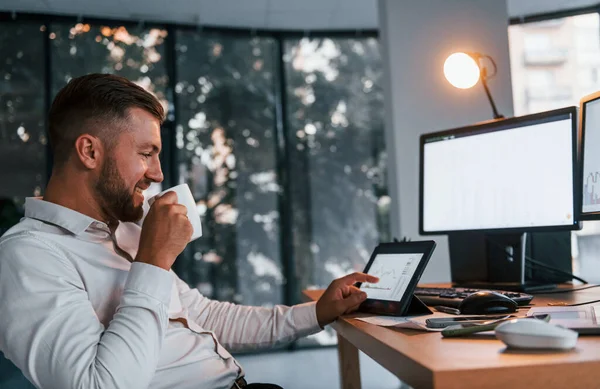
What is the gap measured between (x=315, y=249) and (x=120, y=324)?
4.11 meters

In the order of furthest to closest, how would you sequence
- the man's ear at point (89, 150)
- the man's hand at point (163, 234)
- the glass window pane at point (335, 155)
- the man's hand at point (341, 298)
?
the glass window pane at point (335, 155) < the man's hand at point (341, 298) < the man's ear at point (89, 150) < the man's hand at point (163, 234)

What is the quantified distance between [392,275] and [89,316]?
67 centimetres

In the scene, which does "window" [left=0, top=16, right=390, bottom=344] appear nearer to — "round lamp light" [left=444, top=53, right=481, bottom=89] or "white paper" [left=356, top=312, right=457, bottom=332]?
"round lamp light" [left=444, top=53, right=481, bottom=89]

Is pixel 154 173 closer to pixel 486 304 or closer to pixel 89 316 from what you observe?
Answer: pixel 89 316

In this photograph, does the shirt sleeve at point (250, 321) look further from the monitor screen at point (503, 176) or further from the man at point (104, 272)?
the monitor screen at point (503, 176)

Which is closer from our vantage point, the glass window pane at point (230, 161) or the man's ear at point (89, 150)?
the man's ear at point (89, 150)

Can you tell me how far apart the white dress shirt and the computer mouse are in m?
0.50

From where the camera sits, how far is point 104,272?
1.25 meters

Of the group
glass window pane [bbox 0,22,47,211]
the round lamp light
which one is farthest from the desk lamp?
glass window pane [bbox 0,22,47,211]

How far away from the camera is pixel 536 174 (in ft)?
5.59

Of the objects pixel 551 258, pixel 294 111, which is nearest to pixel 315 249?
pixel 294 111

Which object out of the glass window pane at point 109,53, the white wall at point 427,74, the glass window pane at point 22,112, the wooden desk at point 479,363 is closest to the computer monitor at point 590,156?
the wooden desk at point 479,363

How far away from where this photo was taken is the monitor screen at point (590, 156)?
1535 mm

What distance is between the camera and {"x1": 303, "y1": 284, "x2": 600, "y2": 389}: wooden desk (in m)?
0.77
